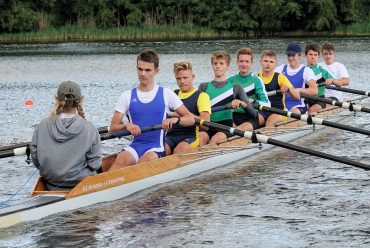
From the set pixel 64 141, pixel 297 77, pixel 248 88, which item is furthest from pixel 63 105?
pixel 297 77

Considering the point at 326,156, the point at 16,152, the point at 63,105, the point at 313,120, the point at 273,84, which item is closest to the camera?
the point at 63,105

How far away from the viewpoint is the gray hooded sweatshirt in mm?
8102

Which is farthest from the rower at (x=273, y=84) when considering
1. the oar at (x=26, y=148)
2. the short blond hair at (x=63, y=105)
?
the short blond hair at (x=63, y=105)

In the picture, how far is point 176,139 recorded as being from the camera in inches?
426

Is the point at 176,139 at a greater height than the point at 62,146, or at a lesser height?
lesser

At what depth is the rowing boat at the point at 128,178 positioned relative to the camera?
316 inches

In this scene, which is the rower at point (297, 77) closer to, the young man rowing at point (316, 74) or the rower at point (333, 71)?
the young man rowing at point (316, 74)

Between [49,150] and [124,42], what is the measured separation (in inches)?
1807

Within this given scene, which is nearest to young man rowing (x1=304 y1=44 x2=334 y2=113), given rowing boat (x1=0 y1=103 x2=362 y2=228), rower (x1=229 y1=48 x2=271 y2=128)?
rowing boat (x1=0 y1=103 x2=362 y2=228)

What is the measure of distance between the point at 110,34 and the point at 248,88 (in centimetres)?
4424

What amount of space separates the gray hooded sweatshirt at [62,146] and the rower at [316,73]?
26.0 feet

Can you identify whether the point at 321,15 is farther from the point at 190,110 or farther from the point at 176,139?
the point at 176,139

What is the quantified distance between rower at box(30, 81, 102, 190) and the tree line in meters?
50.9

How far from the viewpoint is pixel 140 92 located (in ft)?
31.5
